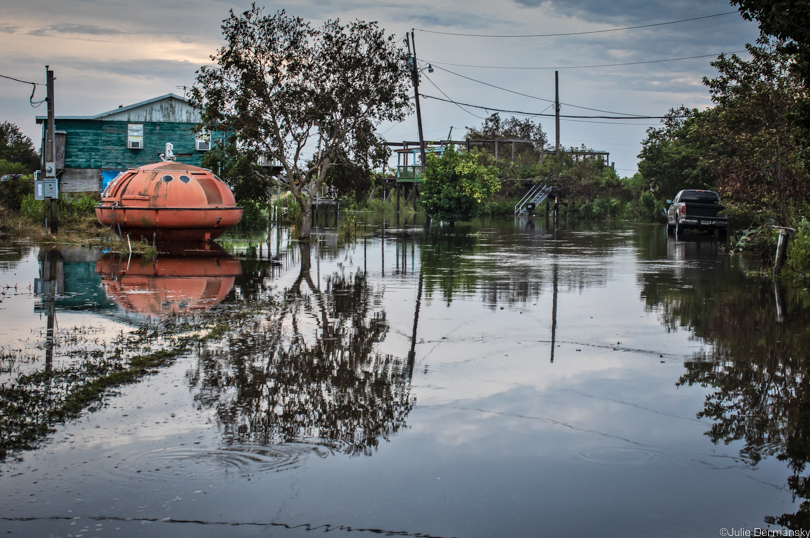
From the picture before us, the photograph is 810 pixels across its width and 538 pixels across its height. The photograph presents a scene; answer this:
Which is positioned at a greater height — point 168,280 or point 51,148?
point 51,148

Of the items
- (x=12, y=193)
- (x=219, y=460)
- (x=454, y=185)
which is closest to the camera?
(x=219, y=460)

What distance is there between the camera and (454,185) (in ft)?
126

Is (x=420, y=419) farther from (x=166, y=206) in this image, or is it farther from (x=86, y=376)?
(x=166, y=206)

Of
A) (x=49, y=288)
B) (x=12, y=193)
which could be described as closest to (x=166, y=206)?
(x=49, y=288)

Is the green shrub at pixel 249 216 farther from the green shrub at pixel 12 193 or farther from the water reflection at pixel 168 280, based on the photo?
the water reflection at pixel 168 280

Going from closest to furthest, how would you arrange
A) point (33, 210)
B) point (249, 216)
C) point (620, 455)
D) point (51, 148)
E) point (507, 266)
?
point (620, 455), point (507, 266), point (51, 148), point (33, 210), point (249, 216)

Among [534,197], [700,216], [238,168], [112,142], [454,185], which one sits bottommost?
[700,216]

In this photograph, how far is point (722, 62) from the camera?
69.1ft

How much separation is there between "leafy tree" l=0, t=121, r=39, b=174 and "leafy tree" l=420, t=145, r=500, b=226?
35200mm

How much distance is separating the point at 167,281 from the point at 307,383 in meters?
7.77

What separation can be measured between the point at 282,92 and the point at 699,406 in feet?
69.8

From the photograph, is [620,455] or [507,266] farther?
[507,266]

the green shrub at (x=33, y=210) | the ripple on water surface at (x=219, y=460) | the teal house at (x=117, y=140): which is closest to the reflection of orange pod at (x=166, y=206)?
the green shrub at (x=33, y=210)

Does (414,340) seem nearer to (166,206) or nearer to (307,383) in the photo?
(307,383)
